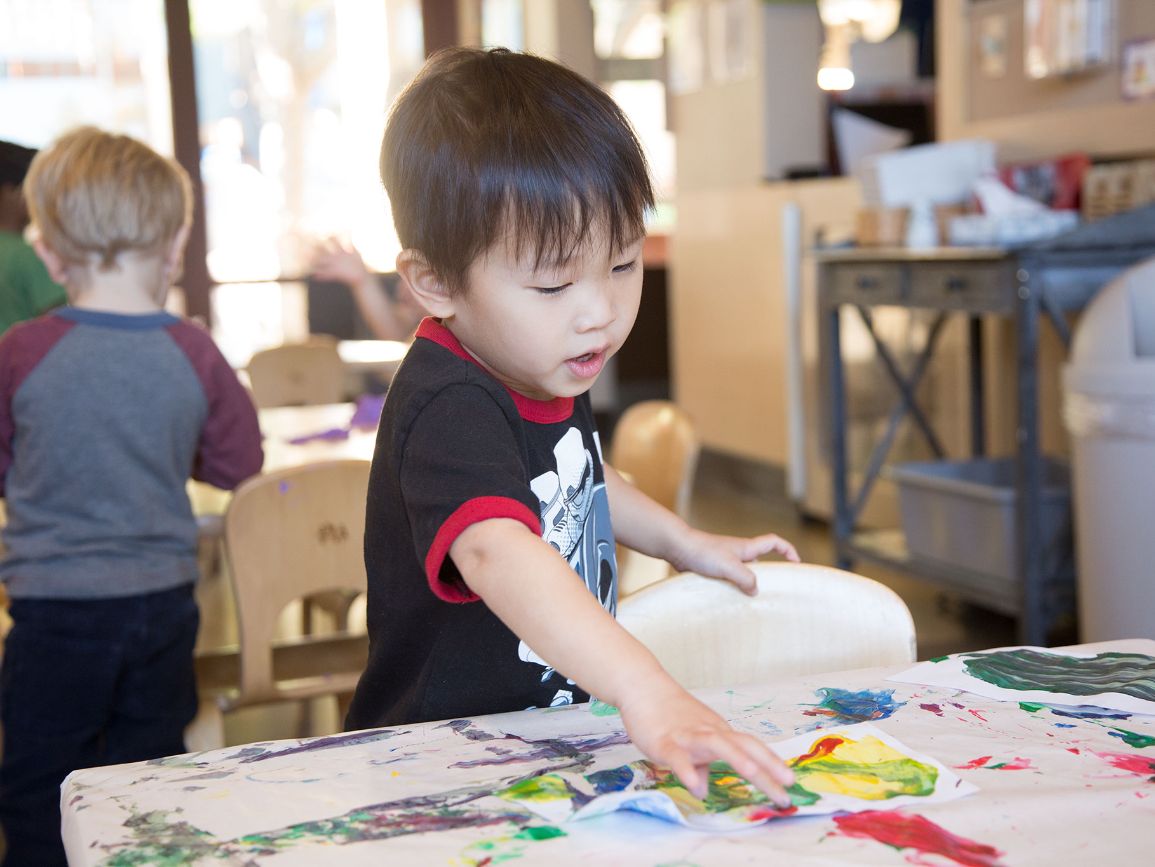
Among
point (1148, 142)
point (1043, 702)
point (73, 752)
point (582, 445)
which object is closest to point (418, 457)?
point (582, 445)

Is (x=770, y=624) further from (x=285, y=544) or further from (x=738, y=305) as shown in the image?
(x=738, y=305)

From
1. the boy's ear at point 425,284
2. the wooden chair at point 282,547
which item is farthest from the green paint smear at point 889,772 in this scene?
the wooden chair at point 282,547

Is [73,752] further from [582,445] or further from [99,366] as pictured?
[582,445]

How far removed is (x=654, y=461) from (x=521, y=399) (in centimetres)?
127

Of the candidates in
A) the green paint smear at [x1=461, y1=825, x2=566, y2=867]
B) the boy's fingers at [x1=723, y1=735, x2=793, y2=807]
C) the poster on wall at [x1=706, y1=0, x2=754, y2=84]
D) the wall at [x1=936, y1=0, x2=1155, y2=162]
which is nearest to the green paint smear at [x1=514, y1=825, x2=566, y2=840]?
the green paint smear at [x1=461, y1=825, x2=566, y2=867]

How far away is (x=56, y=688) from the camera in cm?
176

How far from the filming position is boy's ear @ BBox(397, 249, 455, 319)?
3.27 ft

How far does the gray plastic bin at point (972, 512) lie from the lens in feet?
10.2

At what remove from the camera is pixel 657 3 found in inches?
294

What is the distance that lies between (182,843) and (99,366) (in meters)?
1.14

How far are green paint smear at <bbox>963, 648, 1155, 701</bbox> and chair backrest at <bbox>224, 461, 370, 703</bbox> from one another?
3.15 feet

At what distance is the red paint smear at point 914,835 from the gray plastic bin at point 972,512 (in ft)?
8.20

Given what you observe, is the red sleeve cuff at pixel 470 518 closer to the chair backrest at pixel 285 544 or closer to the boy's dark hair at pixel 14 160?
the chair backrest at pixel 285 544


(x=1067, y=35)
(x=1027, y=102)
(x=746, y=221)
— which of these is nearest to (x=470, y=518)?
(x=1067, y=35)
